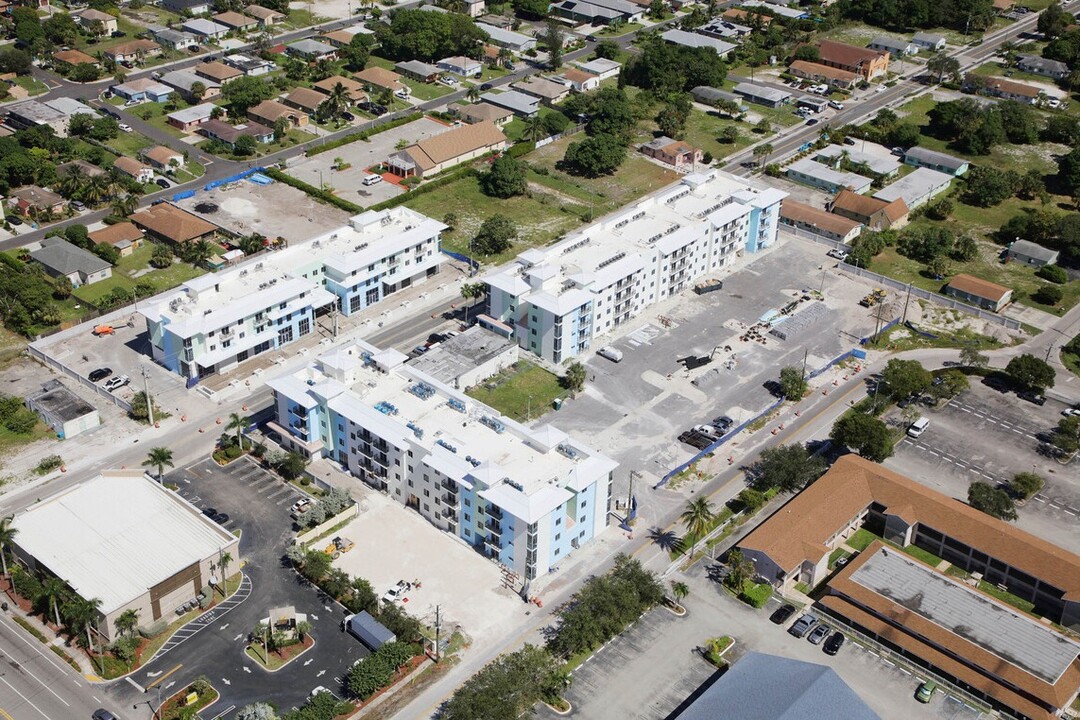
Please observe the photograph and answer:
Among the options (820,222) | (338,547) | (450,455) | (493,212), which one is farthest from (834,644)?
(493,212)

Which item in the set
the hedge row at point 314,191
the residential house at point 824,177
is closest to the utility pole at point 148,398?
the hedge row at point 314,191

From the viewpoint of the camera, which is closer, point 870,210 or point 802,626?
point 802,626

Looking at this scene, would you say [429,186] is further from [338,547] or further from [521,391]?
[338,547]

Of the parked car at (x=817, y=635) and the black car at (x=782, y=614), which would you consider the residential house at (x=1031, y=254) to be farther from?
the parked car at (x=817, y=635)

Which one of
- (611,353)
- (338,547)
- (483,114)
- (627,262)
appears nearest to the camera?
(338,547)

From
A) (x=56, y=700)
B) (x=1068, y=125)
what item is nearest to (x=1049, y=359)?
(x=1068, y=125)

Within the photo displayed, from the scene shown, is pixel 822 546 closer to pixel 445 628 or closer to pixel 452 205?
pixel 445 628

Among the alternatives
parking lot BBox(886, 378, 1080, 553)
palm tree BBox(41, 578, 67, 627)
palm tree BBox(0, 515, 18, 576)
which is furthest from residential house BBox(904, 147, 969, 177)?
palm tree BBox(41, 578, 67, 627)
